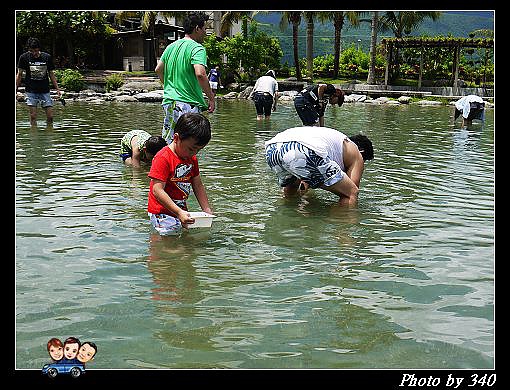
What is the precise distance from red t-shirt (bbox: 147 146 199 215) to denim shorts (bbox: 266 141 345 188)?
49.7 inches

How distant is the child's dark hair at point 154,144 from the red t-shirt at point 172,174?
2779 mm

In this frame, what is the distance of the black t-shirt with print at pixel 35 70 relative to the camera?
12688 mm

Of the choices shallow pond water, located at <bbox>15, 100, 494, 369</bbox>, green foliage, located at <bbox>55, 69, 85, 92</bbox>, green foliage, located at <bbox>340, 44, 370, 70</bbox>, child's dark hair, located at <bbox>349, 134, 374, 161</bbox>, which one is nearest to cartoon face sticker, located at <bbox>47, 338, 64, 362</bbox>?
shallow pond water, located at <bbox>15, 100, 494, 369</bbox>

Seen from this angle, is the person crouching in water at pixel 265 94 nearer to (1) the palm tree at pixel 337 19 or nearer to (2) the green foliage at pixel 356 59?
(1) the palm tree at pixel 337 19

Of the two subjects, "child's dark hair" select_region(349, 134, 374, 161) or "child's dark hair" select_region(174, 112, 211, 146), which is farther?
"child's dark hair" select_region(349, 134, 374, 161)

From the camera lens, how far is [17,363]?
326 centimetres

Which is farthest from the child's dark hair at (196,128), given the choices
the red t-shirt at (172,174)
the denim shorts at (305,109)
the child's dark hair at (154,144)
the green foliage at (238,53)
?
the green foliage at (238,53)

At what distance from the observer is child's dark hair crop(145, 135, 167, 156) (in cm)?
823

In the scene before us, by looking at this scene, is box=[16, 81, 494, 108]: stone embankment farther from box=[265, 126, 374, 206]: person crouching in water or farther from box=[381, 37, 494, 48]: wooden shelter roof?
box=[265, 126, 374, 206]: person crouching in water

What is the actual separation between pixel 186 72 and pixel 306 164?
2.03 metres

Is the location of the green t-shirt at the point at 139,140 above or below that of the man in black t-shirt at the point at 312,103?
below

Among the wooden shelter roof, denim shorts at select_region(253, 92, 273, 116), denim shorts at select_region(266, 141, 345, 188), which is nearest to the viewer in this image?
denim shorts at select_region(266, 141, 345, 188)

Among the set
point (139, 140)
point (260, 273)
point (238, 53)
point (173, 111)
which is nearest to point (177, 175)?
point (260, 273)

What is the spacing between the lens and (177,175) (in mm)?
5312
